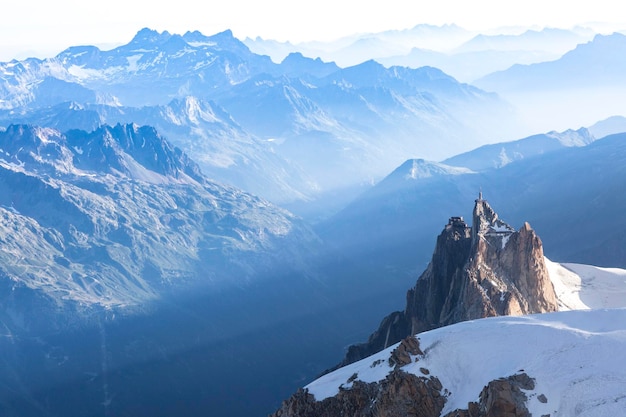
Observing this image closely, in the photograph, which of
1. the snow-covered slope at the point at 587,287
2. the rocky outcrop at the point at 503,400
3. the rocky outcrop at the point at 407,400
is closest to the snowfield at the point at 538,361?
the rocky outcrop at the point at 503,400

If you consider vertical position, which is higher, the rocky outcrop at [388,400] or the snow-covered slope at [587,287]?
the rocky outcrop at [388,400]

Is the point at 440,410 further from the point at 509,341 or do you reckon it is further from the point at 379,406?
the point at 509,341

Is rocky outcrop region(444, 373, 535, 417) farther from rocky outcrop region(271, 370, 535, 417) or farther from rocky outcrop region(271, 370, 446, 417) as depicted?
rocky outcrop region(271, 370, 446, 417)

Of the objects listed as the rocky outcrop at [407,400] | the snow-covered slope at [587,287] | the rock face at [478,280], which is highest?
the rock face at [478,280]

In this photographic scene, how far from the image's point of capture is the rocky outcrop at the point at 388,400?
301 feet

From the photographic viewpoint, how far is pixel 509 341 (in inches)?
3964

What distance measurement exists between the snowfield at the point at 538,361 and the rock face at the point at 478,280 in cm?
2584

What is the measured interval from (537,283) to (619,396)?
66847mm

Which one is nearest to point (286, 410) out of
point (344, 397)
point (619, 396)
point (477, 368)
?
point (344, 397)

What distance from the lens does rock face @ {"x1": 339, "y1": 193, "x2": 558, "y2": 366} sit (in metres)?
142

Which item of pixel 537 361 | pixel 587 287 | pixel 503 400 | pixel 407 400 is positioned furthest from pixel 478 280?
pixel 503 400

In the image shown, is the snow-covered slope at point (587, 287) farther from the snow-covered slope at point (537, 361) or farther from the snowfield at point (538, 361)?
the snow-covered slope at point (537, 361)

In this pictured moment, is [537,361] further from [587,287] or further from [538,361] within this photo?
[587,287]

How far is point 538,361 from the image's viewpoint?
310 feet
